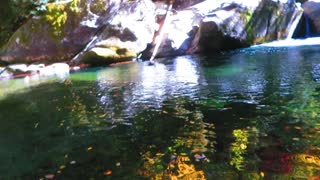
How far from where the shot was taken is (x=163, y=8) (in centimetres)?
2952

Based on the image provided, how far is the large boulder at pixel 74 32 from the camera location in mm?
25250

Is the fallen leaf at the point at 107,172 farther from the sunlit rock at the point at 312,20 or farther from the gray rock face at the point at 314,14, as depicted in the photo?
the gray rock face at the point at 314,14

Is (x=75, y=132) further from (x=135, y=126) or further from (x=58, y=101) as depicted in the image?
(x=58, y=101)

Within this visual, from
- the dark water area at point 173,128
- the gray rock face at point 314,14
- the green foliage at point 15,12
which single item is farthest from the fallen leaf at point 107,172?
the gray rock face at point 314,14

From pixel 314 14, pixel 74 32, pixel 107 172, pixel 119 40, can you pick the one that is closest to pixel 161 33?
pixel 119 40

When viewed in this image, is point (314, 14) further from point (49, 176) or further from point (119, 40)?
point (49, 176)

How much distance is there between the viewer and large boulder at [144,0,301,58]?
2597cm

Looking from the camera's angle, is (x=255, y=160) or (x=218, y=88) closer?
(x=255, y=160)

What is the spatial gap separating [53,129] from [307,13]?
2559 centimetres

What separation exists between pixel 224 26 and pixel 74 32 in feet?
33.6

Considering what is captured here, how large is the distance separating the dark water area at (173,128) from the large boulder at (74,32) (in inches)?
373

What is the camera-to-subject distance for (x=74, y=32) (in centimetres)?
2550

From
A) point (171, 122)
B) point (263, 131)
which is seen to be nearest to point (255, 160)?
point (263, 131)

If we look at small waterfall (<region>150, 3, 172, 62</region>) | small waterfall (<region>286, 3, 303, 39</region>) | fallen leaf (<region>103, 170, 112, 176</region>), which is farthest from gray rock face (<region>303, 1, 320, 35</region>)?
fallen leaf (<region>103, 170, 112, 176</region>)
